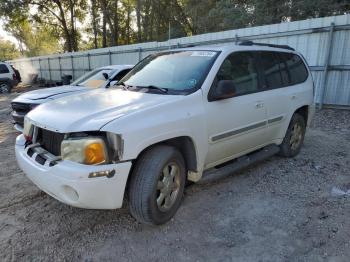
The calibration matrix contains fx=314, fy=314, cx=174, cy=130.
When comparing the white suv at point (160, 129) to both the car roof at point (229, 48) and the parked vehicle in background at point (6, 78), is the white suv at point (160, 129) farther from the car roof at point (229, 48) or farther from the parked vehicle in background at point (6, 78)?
the parked vehicle in background at point (6, 78)

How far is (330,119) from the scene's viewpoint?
8.14m

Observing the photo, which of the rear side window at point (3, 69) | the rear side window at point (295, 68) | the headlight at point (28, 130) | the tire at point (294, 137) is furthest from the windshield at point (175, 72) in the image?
the rear side window at point (3, 69)

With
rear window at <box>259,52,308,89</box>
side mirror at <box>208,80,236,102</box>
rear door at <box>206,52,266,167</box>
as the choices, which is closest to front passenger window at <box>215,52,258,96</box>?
rear door at <box>206,52,266,167</box>

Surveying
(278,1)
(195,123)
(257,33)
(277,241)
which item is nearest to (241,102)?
(195,123)

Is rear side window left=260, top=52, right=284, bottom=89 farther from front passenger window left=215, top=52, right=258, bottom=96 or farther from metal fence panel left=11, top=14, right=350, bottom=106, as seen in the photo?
metal fence panel left=11, top=14, right=350, bottom=106

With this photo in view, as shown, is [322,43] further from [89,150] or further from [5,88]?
[5,88]

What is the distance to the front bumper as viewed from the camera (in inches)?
104

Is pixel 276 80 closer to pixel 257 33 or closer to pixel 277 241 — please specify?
pixel 277 241

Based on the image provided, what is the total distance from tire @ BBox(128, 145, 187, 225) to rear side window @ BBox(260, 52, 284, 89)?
6.46 ft

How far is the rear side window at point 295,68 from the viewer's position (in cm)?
495

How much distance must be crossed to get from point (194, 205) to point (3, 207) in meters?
2.22

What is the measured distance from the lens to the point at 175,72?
12.5ft

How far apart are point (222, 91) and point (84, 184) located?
175 cm

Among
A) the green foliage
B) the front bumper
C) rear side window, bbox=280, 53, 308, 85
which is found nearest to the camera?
the front bumper
